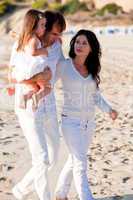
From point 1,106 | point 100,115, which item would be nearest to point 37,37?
point 100,115

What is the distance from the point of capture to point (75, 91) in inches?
199

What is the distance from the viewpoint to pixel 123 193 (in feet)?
19.6

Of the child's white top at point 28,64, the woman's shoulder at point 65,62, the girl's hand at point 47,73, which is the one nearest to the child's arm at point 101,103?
the woman's shoulder at point 65,62

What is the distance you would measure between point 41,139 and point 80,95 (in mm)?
467

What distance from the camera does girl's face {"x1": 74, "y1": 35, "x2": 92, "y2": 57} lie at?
16.7 ft

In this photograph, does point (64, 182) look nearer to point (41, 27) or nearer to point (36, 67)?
point (36, 67)

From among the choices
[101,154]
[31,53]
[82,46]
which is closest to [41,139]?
[31,53]

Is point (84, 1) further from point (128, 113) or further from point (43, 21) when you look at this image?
point (43, 21)

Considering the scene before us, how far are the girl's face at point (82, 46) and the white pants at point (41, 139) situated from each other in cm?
54

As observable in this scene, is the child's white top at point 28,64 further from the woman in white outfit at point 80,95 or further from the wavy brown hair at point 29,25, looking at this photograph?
the woman in white outfit at point 80,95

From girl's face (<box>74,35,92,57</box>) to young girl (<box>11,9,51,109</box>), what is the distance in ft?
0.89

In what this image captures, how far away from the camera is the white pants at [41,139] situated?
501cm

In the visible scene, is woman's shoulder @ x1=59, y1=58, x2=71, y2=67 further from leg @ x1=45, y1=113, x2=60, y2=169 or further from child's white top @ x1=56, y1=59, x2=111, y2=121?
leg @ x1=45, y1=113, x2=60, y2=169

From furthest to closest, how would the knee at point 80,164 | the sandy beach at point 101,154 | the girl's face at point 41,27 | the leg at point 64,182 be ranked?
the sandy beach at point 101,154 < the leg at point 64,182 < the knee at point 80,164 < the girl's face at point 41,27
